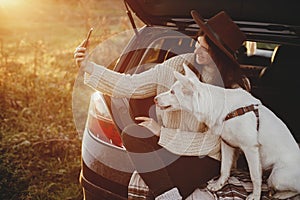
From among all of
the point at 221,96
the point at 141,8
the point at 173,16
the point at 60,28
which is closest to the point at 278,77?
the point at 173,16

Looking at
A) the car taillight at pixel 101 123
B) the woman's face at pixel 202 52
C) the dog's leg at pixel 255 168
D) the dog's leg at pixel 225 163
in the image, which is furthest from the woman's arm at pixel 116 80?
the dog's leg at pixel 255 168

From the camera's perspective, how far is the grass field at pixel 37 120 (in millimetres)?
4141

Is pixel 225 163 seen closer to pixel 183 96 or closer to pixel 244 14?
pixel 183 96

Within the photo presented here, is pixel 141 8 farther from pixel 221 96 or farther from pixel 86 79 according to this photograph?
pixel 221 96

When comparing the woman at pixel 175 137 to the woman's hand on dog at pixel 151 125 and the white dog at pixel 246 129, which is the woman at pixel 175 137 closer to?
the woman's hand on dog at pixel 151 125

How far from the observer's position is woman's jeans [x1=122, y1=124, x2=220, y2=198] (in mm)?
2623

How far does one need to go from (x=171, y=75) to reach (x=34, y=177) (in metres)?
1.91

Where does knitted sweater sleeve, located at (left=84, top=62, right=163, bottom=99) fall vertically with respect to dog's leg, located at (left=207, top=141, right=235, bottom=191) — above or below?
above

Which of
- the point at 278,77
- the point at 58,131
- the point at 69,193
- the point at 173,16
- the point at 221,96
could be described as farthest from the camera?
the point at 58,131

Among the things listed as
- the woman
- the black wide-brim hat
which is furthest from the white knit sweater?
the black wide-brim hat

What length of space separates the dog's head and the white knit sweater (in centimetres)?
10

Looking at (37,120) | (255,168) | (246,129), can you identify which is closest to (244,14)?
(246,129)

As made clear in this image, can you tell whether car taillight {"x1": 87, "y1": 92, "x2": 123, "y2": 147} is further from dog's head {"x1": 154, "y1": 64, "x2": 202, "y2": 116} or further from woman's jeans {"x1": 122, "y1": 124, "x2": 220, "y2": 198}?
dog's head {"x1": 154, "y1": 64, "x2": 202, "y2": 116}

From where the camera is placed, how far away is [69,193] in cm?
404
